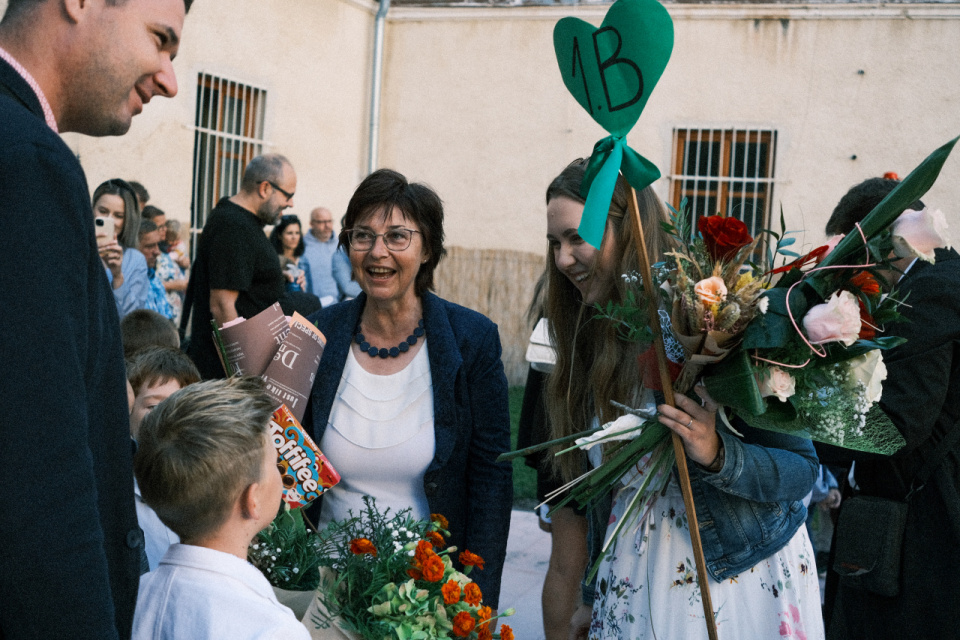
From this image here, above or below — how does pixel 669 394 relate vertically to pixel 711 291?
below

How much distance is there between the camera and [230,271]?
4.29 m

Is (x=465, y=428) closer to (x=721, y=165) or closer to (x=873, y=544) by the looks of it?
(x=873, y=544)

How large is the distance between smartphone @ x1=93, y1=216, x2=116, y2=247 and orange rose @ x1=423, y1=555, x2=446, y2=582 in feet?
10.4

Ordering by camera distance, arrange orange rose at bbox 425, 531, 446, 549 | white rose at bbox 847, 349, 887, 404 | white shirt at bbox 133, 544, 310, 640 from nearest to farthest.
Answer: white shirt at bbox 133, 544, 310, 640
white rose at bbox 847, 349, 887, 404
orange rose at bbox 425, 531, 446, 549

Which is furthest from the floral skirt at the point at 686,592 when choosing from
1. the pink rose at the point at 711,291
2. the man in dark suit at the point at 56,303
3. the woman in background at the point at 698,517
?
the man in dark suit at the point at 56,303

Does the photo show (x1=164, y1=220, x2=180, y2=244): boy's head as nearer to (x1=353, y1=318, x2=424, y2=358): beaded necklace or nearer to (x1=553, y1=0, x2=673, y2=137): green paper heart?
(x1=353, y1=318, x2=424, y2=358): beaded necklace

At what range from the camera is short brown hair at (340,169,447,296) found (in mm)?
2463

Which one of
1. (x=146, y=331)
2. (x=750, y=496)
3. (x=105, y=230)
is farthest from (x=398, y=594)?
(x=105, y=230)

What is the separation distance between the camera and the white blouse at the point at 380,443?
2.32 metres

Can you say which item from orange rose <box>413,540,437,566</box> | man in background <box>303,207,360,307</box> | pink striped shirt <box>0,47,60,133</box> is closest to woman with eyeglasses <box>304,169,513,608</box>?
orange rose <box>413,540,437,566</box>

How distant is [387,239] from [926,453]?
5.60 feet

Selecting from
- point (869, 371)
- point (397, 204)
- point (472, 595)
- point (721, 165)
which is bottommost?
point (472, 595)

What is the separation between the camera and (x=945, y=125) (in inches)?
411

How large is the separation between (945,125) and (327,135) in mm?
7425
